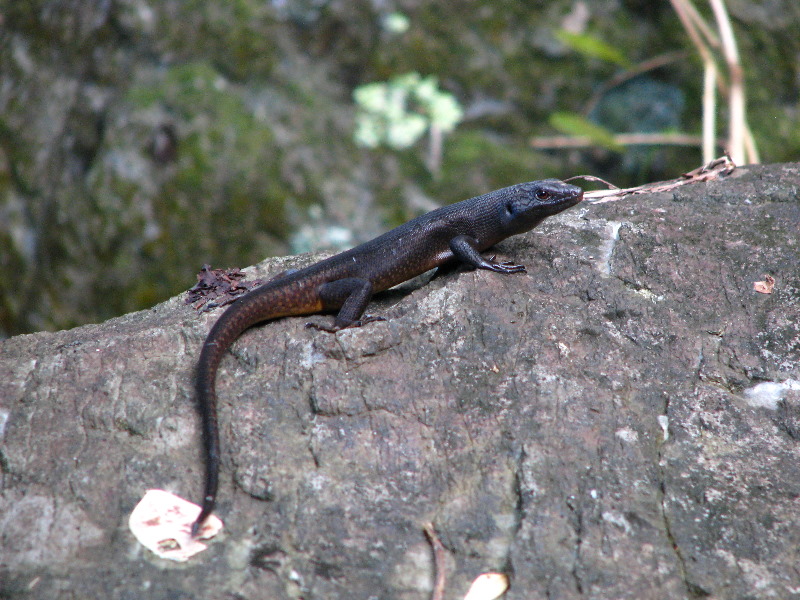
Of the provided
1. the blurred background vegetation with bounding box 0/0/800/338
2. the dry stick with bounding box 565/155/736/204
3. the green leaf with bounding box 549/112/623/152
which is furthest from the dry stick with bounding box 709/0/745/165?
the dry stick with bounding box 565/155/736/204

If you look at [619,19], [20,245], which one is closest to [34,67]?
[20,245]

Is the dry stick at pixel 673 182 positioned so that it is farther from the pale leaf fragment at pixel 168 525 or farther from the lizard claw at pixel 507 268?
the pale leaf fragment at pixel 168 525

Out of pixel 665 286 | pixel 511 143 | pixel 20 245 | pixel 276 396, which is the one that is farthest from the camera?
pixel 511 143

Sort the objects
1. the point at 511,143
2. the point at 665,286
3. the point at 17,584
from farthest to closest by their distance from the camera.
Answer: the point at 511,143 < the point at 665,286 < the point at 17,584

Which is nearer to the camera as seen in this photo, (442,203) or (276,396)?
(276,396)

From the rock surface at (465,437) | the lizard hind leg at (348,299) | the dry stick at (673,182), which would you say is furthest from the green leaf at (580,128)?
the lizard hind leg at (348,299)

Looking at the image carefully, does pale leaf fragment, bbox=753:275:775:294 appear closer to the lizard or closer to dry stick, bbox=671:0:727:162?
the lizard

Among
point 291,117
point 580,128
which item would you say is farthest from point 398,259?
point 291,117

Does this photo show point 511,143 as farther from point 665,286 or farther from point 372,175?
point 665,286
